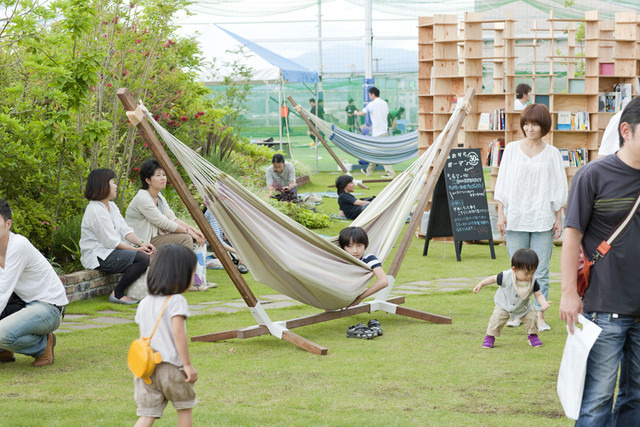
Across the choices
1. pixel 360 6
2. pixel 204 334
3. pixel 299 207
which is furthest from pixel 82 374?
pixel 360 6

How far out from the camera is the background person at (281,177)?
9797 mm

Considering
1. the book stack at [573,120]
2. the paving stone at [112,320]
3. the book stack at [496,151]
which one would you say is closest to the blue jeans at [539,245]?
the paving stone at [112,320]

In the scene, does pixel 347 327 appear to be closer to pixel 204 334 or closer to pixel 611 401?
pixel 204 334

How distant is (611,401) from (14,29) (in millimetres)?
4326

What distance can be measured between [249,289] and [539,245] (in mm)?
1752

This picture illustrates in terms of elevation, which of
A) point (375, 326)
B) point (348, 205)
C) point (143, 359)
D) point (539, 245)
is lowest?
point (375, 326)

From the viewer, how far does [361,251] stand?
5.00 metres

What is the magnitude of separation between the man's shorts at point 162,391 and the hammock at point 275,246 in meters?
1.63

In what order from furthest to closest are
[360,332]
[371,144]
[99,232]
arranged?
[371,144] → [99,232] → [360,332]

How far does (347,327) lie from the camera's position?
5.18m

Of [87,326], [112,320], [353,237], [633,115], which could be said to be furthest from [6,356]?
[633,115]

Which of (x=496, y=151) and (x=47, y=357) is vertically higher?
(x=496, y=151)

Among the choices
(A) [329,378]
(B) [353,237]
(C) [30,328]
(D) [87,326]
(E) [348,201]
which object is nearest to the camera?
(A) [329,378]

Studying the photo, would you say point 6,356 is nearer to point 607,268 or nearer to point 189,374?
point 189,374
